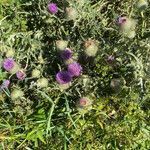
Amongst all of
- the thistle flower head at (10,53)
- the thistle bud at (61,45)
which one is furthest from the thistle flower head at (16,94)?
the thistle bud at (61,45)

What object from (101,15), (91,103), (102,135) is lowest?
(102,135)

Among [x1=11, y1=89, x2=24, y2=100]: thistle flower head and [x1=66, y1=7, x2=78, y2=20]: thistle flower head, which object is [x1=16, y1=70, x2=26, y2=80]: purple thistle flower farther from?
[x1=66, y1=7, x2=78, y2=20]: thistle flower head

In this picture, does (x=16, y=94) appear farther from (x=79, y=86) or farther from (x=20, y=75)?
(x=79, y=86)

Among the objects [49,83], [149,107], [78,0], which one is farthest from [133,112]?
[78,0]

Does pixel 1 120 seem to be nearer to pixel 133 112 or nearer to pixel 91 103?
pixel 91 103

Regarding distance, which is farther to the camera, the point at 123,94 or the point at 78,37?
the point at 78,37

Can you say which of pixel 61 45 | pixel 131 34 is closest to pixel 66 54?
pixel 61 45

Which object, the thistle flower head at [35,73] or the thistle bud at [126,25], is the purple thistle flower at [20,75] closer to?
the thistle flower head at [35,73]

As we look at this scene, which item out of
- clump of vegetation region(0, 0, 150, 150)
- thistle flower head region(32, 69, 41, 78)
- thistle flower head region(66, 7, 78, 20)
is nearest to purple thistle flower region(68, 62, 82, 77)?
clump of vegetation region(0, 0, 150, 150)
